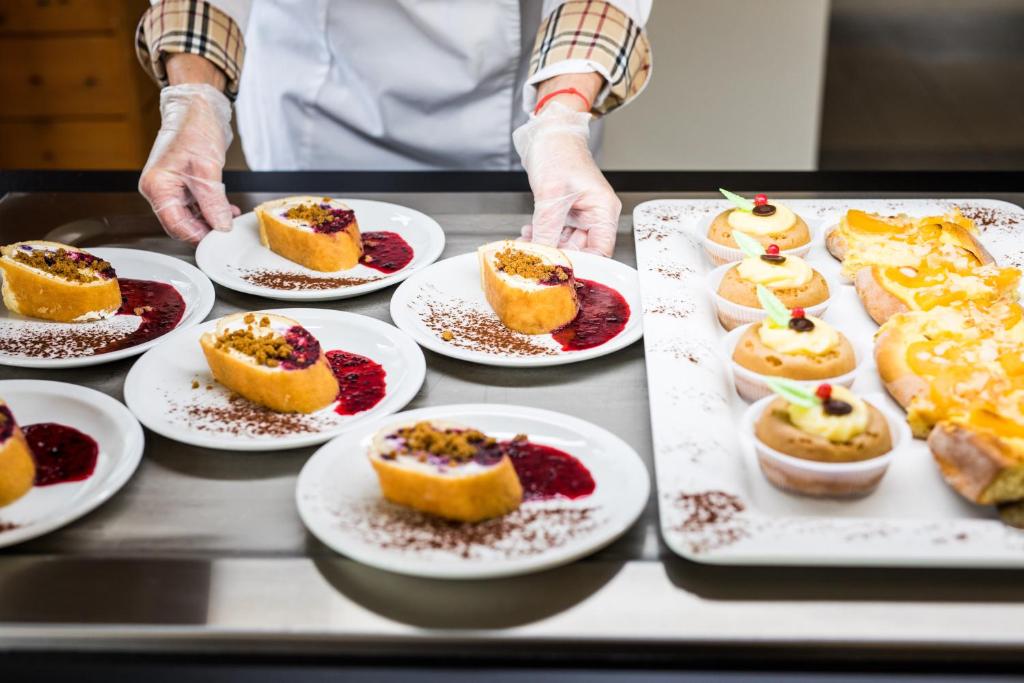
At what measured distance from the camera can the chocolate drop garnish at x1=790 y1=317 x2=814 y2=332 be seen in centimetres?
163

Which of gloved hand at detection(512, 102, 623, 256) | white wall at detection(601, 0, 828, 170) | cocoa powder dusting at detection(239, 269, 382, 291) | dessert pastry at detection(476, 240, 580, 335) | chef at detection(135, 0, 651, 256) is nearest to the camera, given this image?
dessert pastry at detection(476, 240, 580, 335)

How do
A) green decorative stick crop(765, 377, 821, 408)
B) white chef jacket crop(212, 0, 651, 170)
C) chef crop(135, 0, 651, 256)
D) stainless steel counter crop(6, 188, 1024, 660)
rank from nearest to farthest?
stainless steel counter crop(6, 188, 1024, 660)
green decorative stick crop(765, 377, 821, 408)
chef crop(135, 0, 651, 256)
white chef jacket crop(212, 0, 651, 170)

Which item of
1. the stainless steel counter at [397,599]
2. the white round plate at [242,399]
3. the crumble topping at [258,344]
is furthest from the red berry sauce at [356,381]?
the stainless steel counter at [397,599]

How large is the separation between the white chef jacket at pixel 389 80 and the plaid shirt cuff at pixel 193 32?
95 mm

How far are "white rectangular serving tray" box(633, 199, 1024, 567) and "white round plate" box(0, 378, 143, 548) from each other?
77 cm

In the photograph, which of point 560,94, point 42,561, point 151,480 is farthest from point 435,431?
point 560,94

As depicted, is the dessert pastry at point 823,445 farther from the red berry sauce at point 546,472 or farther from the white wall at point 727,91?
the white wall at point 727,91

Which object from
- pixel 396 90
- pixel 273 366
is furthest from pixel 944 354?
Result: pixel 396 90

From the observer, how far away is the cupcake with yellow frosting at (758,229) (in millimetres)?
2059

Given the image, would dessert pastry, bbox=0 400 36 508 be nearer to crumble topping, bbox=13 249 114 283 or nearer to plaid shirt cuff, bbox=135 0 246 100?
crumble topping, bbox=13 249 114 283

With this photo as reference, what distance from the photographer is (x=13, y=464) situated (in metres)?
1.40

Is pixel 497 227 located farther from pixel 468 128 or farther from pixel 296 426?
pixel 296 426

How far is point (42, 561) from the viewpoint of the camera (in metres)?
1.30

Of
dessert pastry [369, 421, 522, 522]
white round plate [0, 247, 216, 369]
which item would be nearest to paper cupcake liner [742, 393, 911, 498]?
dessert pastry [369, 421, 522, 522]
